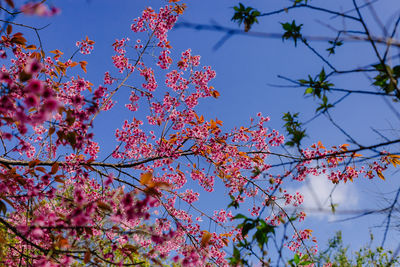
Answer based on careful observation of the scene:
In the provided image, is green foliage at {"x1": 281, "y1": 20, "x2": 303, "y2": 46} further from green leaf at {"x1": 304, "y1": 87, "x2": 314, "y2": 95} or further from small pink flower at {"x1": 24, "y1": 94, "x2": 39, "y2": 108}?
small pink flower at {"x1": 24, "y1": 94, "x2": 39, "y2": 108}

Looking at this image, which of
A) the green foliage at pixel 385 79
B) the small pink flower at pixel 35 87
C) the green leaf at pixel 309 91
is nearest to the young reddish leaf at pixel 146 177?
the small pink flower at pixel 35 87

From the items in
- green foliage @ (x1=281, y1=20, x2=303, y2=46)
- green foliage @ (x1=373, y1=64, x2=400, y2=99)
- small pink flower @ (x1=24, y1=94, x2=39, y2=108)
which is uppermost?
green foliage @ (x1=281, y1=20, x2=303, y2=46)

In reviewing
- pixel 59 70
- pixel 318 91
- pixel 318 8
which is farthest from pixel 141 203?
pixel 59 70

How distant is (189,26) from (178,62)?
4.96m

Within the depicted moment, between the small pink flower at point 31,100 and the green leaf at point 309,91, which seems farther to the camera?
the green leaf at point 309,91

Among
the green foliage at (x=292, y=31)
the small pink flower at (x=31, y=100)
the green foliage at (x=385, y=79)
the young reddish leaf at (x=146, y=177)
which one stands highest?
the green foliage at (x=292, y=31)

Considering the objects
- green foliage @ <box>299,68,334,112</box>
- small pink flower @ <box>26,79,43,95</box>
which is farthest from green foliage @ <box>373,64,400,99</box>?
small pink flower @ <box>26,79,43,95</box>

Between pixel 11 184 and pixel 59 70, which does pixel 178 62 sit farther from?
pixel 11 184

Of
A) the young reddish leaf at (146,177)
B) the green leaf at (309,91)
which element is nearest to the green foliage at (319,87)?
the green leaf at (309,91)

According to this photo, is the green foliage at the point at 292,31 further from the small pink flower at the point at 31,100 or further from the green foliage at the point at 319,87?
the small pink flower at the point at 31,100

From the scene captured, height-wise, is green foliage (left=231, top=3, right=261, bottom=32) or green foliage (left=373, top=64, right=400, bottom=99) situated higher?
green foliage (left=231, top=3, right=261, bottom=32)

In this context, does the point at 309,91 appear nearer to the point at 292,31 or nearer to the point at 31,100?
the point at 292,31

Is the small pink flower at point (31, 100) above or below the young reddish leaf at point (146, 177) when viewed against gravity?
above

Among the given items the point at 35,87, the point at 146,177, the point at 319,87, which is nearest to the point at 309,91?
the point at 319,87
